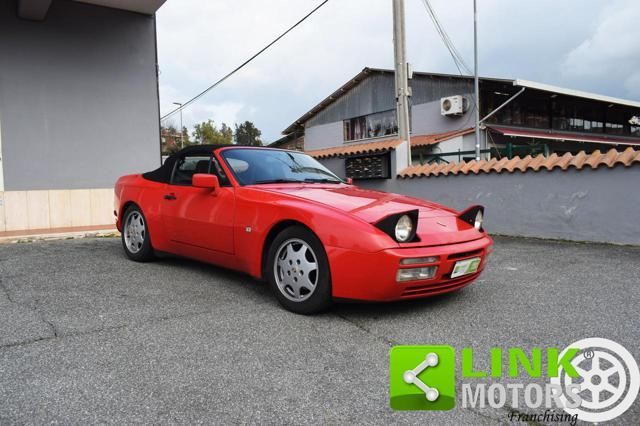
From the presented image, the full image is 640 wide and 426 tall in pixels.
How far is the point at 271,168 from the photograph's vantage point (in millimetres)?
4219

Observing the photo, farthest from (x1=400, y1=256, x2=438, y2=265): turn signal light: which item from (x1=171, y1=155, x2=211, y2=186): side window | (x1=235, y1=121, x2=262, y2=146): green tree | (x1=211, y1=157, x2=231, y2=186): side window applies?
(x1=235, y1=121, x2=262, y2=146): green tree

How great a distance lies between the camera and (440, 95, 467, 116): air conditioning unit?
19578 millimetres

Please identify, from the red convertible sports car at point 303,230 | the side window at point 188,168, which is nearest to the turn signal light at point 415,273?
the red convertible sports car at point 303,230

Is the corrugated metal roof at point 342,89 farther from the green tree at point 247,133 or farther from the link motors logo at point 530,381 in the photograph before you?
the green tree at point 247,133

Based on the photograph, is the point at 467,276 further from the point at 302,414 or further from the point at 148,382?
the point at 148,382

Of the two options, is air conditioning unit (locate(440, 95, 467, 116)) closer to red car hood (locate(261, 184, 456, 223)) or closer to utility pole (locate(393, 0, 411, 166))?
utility pole (locate(393, 0, 411, 166))

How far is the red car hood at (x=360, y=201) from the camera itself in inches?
125

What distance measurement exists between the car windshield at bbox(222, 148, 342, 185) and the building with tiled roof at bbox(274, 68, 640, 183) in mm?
11211

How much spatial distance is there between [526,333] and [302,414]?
5.31 ft

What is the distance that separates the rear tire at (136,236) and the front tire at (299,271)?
6.77 feet

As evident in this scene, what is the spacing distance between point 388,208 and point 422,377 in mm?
1371

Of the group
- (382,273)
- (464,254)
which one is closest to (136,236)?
(382,273)

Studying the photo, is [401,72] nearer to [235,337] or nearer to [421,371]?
[235,337]

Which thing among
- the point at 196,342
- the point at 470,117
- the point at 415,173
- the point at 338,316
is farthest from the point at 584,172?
the point at 470,117
